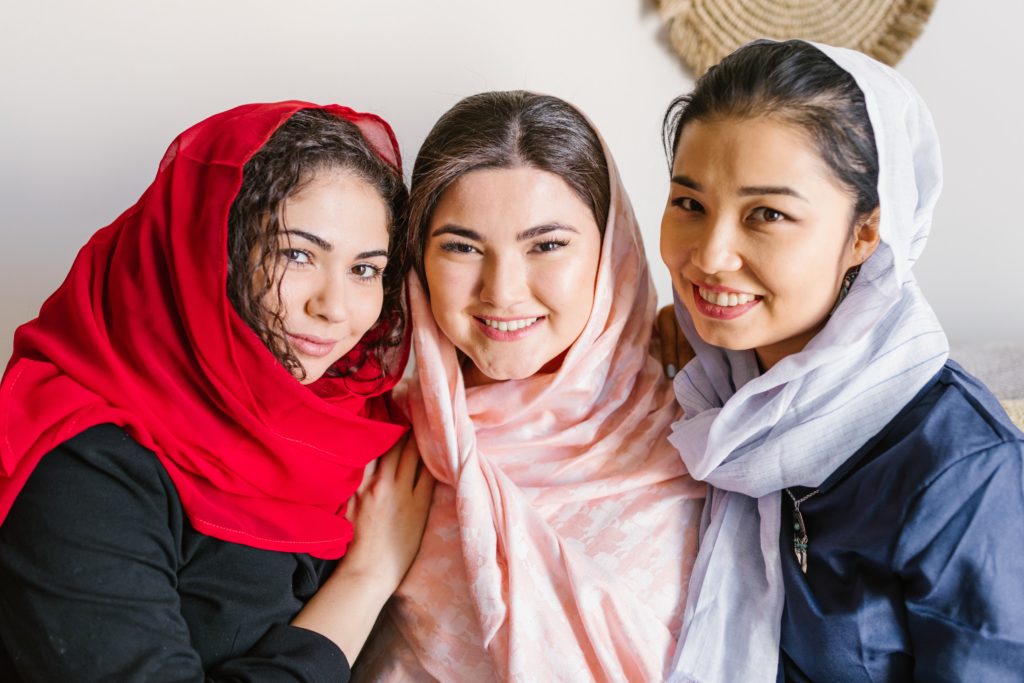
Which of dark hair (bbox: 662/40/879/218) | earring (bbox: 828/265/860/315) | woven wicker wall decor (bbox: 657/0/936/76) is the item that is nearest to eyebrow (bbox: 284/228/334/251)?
dark hair (bbox: 662/40/879/218)

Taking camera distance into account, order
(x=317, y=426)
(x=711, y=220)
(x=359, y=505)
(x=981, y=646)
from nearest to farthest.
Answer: (x=981, y=646)
(x=711, y=220)
(x=317, y=426)
(x=359, y=505)

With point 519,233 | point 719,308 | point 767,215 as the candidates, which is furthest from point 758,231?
point 519,233

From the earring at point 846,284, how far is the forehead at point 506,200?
41cm

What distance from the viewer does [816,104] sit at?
1.23m

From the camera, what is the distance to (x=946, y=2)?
6.48 ft

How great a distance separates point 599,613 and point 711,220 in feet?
1.97

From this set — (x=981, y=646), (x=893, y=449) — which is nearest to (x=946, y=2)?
(x=893, y=449)

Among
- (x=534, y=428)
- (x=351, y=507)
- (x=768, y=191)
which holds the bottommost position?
(x=351, y=507)

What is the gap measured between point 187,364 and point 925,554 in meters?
1.03

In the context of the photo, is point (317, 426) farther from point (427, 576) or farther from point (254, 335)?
point (427, 576)

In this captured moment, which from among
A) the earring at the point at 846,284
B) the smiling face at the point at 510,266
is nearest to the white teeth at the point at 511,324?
the smiling face at the point at 510,266

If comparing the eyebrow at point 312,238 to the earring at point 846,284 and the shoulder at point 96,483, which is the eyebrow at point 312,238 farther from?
the earring at point 846,284

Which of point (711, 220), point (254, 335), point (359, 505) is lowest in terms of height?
point (359, 505)

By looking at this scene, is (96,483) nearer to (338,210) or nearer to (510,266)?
(338,210)
